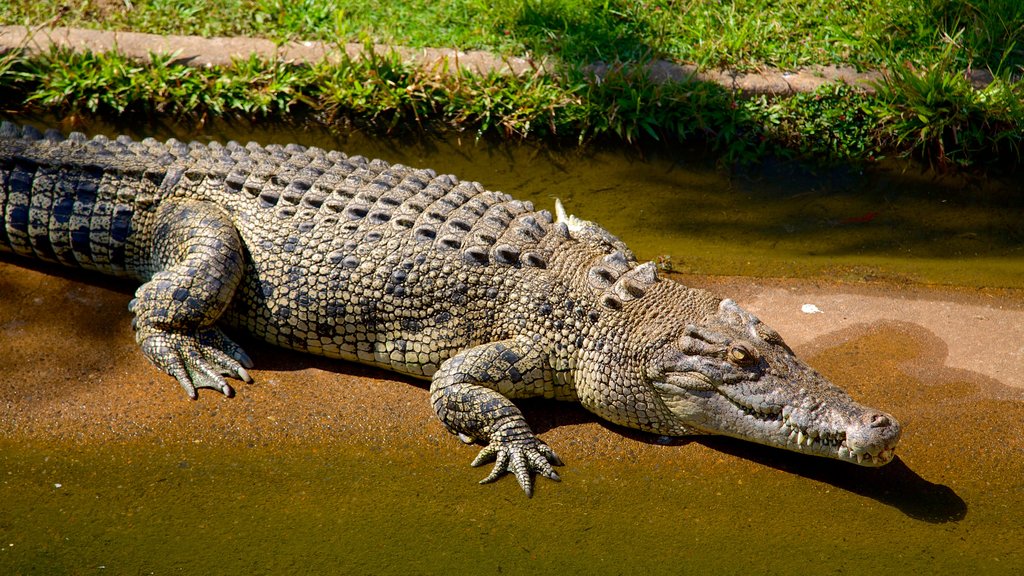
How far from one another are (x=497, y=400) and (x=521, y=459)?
30 cm

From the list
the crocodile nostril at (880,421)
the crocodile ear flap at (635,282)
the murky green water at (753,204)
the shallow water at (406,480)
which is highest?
the crocodile ear flap at (635,282)

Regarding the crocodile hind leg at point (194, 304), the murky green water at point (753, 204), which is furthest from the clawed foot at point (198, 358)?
the murky green water at point (753, 204)

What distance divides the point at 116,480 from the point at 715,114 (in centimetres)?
444

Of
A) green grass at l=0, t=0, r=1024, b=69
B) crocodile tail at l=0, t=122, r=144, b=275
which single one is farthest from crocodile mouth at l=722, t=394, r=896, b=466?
green grass at l=0, t=0, r=1024, b=69

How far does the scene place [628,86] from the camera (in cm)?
653

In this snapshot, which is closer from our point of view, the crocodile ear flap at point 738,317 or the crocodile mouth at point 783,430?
the crocodile mouth at point 783,430

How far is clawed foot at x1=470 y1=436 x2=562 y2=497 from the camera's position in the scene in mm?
4062

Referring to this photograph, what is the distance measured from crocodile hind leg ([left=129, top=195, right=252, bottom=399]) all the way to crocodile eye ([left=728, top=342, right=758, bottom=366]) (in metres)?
2.27

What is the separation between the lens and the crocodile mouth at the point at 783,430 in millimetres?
3777

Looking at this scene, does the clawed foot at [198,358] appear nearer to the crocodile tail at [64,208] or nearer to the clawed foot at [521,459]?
the crocodile tail at [64,208]

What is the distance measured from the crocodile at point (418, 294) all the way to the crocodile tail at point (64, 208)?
10 mm

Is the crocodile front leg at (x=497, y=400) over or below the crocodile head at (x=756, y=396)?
below

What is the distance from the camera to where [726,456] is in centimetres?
418

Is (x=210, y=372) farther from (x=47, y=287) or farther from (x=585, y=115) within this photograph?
(x=585, y=115)
